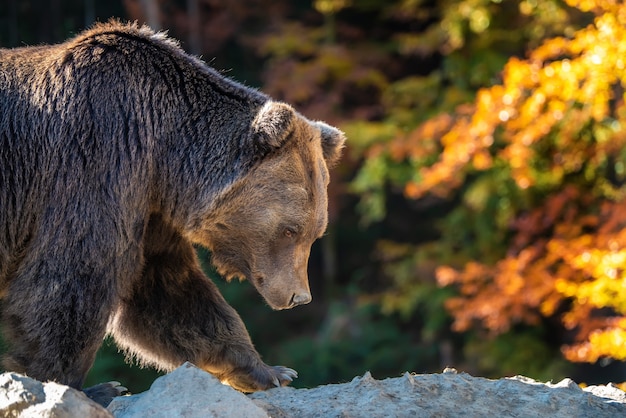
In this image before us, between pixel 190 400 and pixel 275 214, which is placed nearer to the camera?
pixel 190 400

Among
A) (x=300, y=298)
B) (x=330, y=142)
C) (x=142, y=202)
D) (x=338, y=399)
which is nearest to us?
(x=338, y=399)

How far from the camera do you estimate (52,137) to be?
4609mm

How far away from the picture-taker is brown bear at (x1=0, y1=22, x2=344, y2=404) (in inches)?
170

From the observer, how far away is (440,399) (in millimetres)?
4355

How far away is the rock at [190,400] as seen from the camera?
371 centimetres

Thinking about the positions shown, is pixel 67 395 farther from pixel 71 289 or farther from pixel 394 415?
pixel 394 415

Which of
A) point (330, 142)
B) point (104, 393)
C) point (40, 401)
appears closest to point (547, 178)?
point (330, 142)

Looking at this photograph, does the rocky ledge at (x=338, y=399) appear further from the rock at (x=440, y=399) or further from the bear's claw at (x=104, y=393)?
the bear's claw at (x=104, y=393)

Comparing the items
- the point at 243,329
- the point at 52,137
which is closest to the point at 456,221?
the point at 243,329

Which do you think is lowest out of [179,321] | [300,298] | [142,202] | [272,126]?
[179,321]

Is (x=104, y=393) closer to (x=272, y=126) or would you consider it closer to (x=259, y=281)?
(x=259, y=281)

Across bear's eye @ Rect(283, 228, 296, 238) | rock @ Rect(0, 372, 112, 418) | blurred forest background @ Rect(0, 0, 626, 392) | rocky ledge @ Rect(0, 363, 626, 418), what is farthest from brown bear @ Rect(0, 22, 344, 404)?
blurred forest background @ Rect(0, 0, 626, 392)

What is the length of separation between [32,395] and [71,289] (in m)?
0.89

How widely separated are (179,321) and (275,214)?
770 mm
